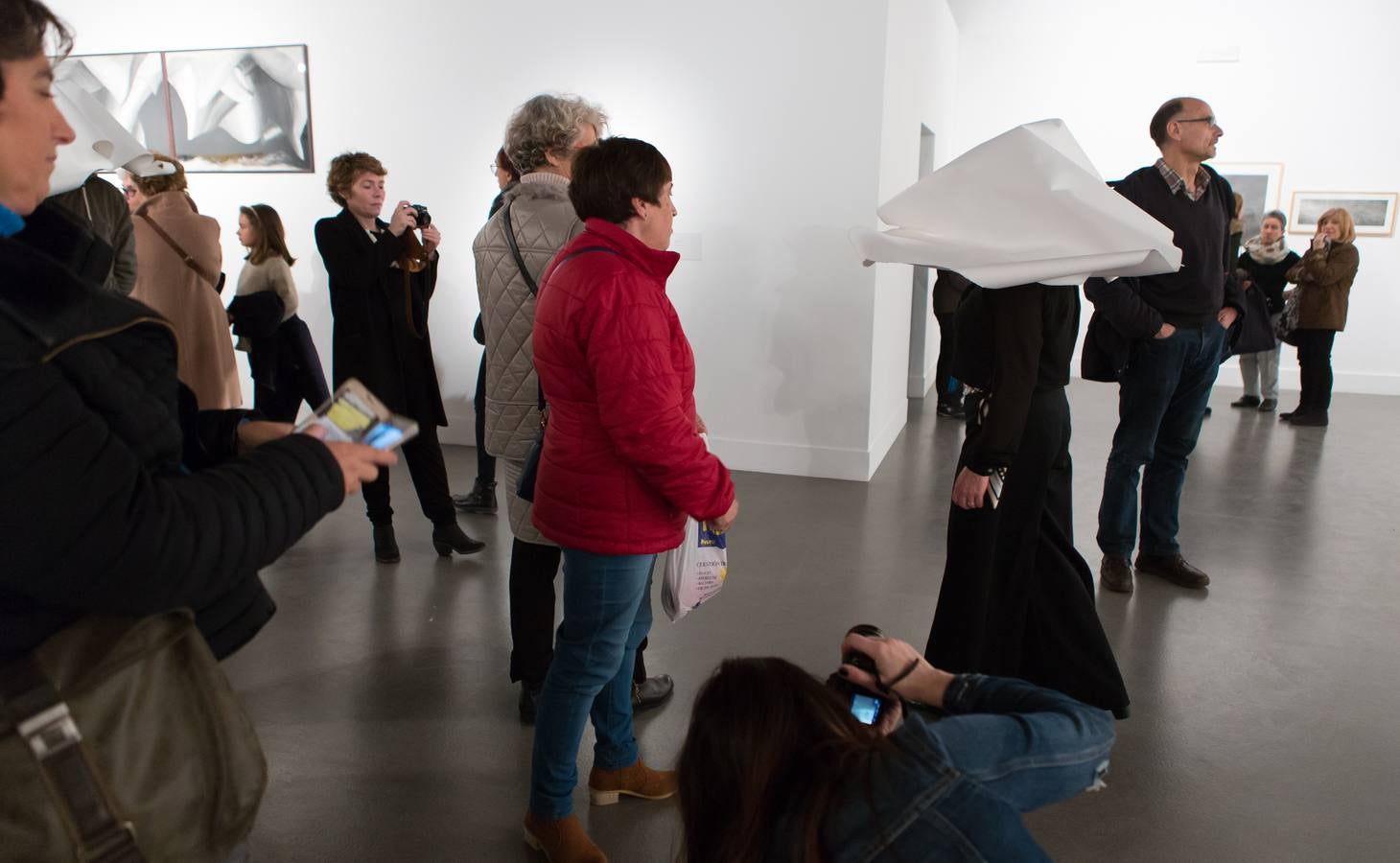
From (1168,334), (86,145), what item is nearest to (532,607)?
(86,145)

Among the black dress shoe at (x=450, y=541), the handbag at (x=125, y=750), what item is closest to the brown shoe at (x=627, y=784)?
the handbag at (x=125, y=750)

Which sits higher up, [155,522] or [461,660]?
[155,522]

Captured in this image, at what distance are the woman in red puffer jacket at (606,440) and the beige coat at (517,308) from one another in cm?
52

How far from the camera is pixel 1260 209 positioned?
845 cm

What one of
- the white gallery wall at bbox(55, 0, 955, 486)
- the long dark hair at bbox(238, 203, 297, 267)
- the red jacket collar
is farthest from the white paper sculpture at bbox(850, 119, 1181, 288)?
the long dark hair at bbox(238, 203, 297, 267)

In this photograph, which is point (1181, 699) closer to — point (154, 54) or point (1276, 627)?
point (1276, 627)

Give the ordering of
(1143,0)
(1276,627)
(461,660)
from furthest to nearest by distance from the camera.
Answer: (1143,0) → (1276,627) → (461,660)

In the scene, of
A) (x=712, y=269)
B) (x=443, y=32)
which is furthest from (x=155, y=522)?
(x=443, y=32)

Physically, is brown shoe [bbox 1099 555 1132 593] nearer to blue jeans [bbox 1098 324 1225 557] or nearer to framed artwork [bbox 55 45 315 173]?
blue jeans [bbox 1098 324 1225 557]

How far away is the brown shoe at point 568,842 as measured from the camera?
1.97 metres

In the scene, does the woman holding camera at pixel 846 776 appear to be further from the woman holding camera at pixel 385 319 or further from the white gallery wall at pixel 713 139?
the white gallery wall at pixel 713 139

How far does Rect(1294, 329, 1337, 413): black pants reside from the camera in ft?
22.6

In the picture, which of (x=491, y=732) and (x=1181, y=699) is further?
(x=1181, y=699)

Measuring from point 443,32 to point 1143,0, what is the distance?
20.8 ft
